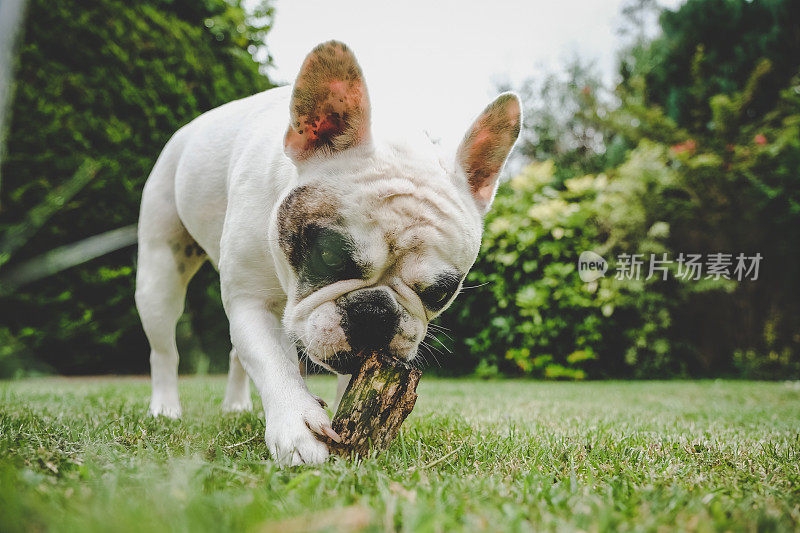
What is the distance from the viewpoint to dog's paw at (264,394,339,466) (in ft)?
5.01

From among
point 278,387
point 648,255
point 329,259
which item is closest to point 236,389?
point 278,387

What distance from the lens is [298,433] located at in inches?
62.3

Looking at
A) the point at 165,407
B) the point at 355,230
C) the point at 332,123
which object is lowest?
the point at 165,407

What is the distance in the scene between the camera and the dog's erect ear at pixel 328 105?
6.26ft

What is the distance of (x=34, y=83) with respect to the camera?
17.1 feet

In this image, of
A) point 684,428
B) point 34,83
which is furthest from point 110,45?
point 684,428

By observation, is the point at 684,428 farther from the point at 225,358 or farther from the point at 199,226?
the point at 225,358

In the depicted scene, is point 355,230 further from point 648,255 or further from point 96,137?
point 648,255

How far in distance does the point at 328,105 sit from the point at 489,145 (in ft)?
2.24

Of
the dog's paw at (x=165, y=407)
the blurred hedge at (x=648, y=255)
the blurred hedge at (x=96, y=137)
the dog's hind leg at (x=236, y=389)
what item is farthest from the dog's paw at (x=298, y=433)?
the blurred hedge at (x=648, y=255)

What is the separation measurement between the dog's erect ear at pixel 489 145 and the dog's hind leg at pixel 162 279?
5.64 ft

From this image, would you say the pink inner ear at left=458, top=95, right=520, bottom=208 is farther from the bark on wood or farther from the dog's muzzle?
the bark on wood

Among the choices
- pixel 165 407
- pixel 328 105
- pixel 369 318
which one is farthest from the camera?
pixel 165 407

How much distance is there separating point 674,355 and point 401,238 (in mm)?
6664
